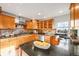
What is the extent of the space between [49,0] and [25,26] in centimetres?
47

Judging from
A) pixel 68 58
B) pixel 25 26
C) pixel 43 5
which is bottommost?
pixel 68 58

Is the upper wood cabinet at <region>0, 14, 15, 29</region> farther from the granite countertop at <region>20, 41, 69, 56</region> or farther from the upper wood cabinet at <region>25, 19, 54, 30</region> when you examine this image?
the granite countertop at <region>20, 41, 69, 56</region>

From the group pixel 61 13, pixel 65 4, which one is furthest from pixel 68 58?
pixel 65 4

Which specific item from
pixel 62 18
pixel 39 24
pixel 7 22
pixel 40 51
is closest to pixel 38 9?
pixel 39 24

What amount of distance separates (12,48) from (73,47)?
797 millimetres

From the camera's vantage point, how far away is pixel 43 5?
122 centimetres

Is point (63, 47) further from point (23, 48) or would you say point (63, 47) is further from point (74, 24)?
point (23, 48)

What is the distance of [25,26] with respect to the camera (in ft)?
4.21

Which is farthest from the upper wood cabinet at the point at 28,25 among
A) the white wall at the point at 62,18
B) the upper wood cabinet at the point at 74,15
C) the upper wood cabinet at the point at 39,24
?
the upper wood cabinet at the point at 74,15

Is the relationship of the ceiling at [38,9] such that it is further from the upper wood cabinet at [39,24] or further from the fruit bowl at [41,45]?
the fruit bowl at [41,45]

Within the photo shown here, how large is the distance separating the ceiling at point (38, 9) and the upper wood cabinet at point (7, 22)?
0.10m

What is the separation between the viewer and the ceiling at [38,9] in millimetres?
1200

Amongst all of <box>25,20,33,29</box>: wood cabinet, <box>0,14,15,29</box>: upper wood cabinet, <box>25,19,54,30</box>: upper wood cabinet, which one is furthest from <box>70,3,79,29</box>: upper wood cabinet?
<box>0,14,15,29</box>: upper wood cabinet

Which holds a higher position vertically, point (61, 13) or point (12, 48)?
point (61, 13)
